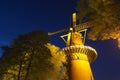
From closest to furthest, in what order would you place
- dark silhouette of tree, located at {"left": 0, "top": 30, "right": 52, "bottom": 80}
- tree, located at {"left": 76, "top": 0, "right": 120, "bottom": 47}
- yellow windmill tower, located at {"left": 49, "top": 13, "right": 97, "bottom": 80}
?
tree, located at {"left": 76, "top": 0, "right": 120, "bottom": 47} → dark silhouette of tree, located at {"left": 0, "top": 30, "right": 52, "bottom": 80} → yellow windmill tower, located at {"left": 49, "top": 13, "right": 97, "bottom": 80}

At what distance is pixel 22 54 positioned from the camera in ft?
84.6

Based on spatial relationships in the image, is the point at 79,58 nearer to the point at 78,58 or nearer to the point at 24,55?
the point at 78,58

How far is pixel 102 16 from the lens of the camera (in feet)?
57.8

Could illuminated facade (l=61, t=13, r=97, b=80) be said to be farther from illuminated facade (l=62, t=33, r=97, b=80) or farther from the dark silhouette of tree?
the dark silhouette of tree

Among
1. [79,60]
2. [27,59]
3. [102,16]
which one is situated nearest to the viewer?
[102,16]

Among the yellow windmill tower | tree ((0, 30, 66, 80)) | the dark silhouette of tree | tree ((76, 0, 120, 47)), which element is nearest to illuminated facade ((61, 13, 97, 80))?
the yellow windmill tower

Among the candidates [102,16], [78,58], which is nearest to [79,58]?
[78,58]

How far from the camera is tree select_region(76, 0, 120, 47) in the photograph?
55.6ft

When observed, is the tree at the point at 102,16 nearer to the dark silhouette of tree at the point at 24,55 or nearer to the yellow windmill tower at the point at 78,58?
the dark silhouette of tree at the point at 24,55

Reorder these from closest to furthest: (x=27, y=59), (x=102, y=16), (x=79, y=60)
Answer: (x=102, y=16)
(x=27, y=59)
(x=79, y=60)

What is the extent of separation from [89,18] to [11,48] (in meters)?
9.86

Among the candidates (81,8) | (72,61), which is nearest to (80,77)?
(72,61)

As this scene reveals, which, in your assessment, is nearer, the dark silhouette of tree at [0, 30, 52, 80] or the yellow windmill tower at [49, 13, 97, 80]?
the dark silhouette of tree at [0, 30, 52, 80]

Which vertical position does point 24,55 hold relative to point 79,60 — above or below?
below
